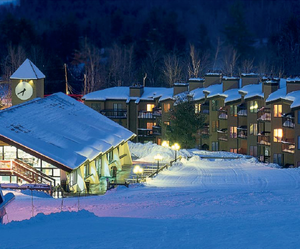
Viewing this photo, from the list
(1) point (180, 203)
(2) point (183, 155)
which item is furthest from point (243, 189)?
(2) point (183, 155)

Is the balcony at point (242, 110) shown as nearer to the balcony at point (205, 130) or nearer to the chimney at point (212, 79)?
the balcony at point (205, 130)

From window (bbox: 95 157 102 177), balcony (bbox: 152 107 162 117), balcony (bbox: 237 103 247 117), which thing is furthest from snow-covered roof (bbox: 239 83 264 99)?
window (bbox: 95 157 102 177)

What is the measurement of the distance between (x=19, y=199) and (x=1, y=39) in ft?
240

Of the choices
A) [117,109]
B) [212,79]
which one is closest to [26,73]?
[212,79]

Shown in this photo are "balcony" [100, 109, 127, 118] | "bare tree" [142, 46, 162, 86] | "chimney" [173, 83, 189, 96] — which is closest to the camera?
"chimney" [173, 83, 189, 96]

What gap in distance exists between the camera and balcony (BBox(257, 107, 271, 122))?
199 ft

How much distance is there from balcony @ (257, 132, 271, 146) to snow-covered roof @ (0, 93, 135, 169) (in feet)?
38.3

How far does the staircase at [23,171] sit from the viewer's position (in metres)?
41.5

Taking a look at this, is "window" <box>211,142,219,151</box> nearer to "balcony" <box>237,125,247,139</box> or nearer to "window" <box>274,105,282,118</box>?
"balcony" <box>237,125,247,139</box>

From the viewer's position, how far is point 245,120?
65.4 meters

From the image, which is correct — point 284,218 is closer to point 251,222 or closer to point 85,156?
point 251,222

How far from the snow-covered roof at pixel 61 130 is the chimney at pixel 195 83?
739 inches

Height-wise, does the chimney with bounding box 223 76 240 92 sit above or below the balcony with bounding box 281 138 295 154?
above

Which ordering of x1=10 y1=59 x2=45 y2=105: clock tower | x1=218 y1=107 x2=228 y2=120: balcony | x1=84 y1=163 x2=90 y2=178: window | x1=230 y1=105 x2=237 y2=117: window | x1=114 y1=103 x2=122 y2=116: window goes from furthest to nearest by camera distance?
x1=114 y1=103 x2=122 y2=116: window, x1=218 y1=107 x2=228 y2=120: balcony, x1=230 y1=105 x2=237 y2=117: window, x1=10 y1=59 x2=45 y2=105: clock tower, x1=84 y1=163 x2=90 y2=178: window
